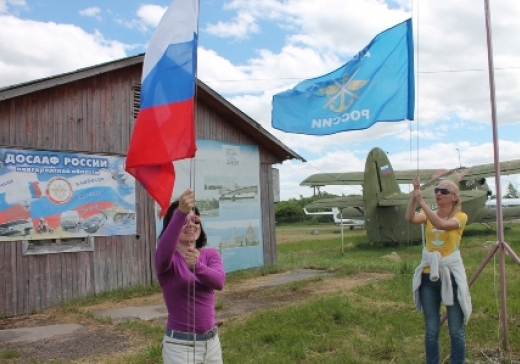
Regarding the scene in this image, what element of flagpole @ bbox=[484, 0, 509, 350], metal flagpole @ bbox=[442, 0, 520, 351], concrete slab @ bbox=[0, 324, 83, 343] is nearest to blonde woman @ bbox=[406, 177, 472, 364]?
metal flagpole @ bbox=[442, 0, 520, 351]

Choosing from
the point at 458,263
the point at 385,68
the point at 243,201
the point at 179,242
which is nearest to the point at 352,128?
the point at 385,68

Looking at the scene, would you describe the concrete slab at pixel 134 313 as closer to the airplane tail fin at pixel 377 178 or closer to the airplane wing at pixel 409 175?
the airplane tail fin at pixel 377 178

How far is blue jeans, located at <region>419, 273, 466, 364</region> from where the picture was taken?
471cm

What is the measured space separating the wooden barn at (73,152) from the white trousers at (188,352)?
6.74 meters

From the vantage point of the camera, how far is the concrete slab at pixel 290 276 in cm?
1168

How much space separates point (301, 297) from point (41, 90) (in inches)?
235

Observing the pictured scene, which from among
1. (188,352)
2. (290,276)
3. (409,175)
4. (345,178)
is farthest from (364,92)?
(409,175)

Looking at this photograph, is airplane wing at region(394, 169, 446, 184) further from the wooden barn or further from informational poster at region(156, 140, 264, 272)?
the wooden barn

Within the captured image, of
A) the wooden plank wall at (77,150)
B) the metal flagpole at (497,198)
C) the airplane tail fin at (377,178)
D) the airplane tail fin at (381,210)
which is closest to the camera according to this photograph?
the metal flagpole at (497,198)

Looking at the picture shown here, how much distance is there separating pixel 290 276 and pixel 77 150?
19.2ft

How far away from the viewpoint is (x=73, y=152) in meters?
9.80

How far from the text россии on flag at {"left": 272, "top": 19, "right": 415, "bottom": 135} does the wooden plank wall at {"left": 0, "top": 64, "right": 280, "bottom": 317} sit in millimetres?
4455

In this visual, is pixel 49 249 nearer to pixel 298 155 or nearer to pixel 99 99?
pixel 99 99

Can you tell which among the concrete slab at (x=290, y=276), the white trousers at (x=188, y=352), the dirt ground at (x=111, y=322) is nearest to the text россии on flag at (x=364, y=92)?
the dirt ground at (x=111, y=322)
